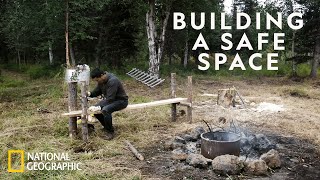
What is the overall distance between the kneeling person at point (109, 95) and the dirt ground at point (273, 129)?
111cm

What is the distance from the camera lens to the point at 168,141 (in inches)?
279

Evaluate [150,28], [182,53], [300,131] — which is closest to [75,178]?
[300,131]

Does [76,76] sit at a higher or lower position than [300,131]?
higher

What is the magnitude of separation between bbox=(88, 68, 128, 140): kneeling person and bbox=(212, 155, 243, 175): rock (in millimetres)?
2658

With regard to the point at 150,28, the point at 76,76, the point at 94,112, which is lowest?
the point at 94,112

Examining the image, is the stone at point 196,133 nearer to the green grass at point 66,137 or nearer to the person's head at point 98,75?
the green grass at point 66,137

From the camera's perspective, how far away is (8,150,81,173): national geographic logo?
5.47 metres

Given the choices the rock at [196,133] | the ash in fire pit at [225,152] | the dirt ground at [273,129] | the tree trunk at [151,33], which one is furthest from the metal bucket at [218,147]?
the tree trunk at [151,33]

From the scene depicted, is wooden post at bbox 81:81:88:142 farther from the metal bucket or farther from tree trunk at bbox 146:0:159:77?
tree trunk at bbox 146:0:159:77

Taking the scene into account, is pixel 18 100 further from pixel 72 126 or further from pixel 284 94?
pixel 284 94

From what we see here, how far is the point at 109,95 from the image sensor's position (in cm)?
727

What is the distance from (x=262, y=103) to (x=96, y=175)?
26.1ft

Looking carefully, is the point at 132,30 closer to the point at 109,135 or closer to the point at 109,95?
the point at 109,95

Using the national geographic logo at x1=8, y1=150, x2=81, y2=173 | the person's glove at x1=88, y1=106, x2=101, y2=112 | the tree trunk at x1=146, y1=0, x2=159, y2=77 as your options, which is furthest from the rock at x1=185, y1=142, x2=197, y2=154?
the tree trunk at x1=146, y1=0, x2=159, y2=77
